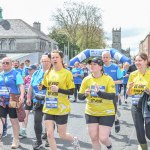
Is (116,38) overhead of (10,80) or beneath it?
overhead

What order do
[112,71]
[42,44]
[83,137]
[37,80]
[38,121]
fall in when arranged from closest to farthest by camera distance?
[38,121], [37,80], [83,137], [112,71], [42,44]

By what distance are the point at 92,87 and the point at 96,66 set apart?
340mm

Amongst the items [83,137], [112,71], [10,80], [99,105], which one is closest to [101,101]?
[99,105]

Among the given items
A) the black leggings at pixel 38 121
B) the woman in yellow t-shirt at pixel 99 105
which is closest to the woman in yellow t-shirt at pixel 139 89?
the woman in yellow t-shirt at pixel 99 105

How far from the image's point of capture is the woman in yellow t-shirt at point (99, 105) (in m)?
6.25

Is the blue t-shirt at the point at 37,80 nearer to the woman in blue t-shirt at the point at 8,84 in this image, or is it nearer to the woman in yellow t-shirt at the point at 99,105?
the woman in blue t-shirt at the point at 8,84

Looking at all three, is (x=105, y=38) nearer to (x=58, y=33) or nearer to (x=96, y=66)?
(x=58, y=33)

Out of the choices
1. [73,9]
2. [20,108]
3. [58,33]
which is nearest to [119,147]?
[20,108]

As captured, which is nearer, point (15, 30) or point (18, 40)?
point (18, 40)

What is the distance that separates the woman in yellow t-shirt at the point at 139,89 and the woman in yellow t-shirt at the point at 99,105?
0.44 m

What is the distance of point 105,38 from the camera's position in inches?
3371

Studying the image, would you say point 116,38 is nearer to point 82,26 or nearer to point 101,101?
point 82,26

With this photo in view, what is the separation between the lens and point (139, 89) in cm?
669

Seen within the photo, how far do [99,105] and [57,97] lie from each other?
2.42 ft
